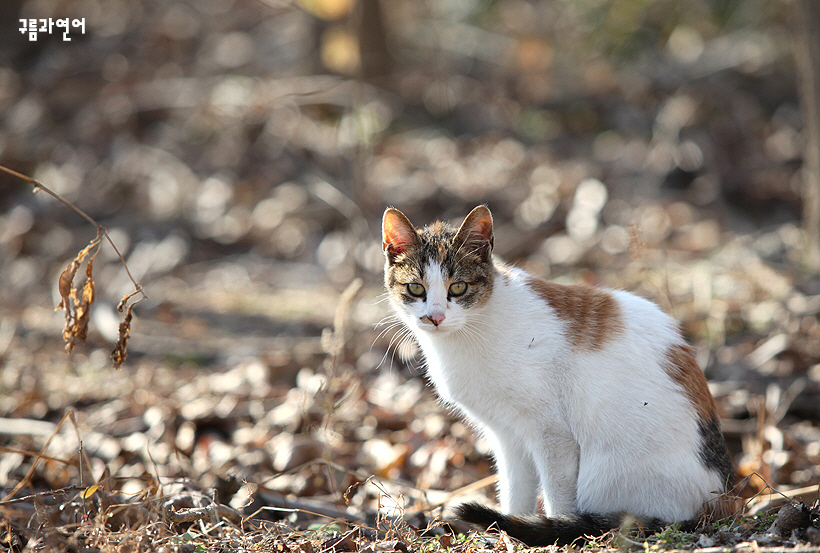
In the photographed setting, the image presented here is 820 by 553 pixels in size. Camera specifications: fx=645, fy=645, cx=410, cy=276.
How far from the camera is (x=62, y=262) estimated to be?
27.3 feet

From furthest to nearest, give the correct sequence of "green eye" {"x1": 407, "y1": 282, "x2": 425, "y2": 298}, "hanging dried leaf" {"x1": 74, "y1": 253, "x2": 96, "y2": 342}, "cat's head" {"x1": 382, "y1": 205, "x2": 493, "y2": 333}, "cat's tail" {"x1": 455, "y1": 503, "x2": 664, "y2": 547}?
1. "green eye" {"x1": 407, "y1": 282, "x2": 425, "y2": 298}
2. "cat's head" {"x1": 382, "y1": 205, "x2": 493, "y2": 333}
3. "hanging dried leaf" {"x1": 74, "y1": 253, "x2": 96, "y2": 342}
4. "cat's tail" {"x1": 455, "y1": 503, "x2": 664, "y2": 547}

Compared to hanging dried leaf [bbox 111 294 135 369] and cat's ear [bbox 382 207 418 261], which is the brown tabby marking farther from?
hanging dried leaf [bbox 111 294 135 369]

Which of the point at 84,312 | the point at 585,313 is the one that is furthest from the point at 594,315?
the point at 84,312

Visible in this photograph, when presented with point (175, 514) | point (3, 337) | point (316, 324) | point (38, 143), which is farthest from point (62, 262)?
point (175, 514)

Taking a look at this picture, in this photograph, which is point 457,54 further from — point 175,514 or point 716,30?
point 175,514

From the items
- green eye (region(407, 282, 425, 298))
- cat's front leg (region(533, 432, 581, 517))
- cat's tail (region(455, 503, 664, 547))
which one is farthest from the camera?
green eye (region(407, 282, 425, 298))

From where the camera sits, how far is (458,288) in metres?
3.26

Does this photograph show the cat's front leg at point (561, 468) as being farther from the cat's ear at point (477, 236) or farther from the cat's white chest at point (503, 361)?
the cat's ear at point (477, 236)

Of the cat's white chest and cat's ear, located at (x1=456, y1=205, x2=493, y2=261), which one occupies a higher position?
cat's ear, located at (x1=456, y1=205, x2=493, y2=261)

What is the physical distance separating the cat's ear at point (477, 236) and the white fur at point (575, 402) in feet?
0.69

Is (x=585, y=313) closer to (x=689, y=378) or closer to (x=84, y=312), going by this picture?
(x=689, y=378)

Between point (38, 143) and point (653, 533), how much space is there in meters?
10.9

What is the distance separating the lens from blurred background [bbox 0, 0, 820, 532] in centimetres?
441

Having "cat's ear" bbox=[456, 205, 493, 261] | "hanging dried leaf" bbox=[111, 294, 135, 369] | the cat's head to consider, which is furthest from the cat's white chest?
"hanging dried leaf" bbox=[111, 294, 135, 369]
